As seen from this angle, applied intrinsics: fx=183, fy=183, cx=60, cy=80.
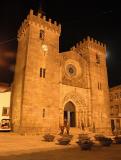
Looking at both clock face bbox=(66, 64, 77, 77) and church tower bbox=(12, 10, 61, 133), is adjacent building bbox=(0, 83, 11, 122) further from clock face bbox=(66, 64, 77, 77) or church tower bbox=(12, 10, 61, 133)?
clock face bbox=(66, 64, 77, 77)

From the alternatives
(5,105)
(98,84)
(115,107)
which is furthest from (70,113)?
(115,107)

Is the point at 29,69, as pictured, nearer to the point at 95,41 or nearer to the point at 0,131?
the point at 0,131

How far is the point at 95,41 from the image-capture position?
1359 inches

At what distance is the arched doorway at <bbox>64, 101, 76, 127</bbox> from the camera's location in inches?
1106

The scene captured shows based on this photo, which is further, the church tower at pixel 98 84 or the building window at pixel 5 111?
the church tower at pixel 98 84

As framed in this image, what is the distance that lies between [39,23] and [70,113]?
14653 mm

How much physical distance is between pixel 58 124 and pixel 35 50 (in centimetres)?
1074

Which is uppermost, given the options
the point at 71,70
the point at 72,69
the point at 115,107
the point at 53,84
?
the point at 72,69

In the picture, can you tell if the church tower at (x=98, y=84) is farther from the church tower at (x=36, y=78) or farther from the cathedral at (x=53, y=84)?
the church tower at (x=36, y=78)

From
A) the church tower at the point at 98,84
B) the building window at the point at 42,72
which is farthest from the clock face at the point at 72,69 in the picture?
the building window at the point at 42,72

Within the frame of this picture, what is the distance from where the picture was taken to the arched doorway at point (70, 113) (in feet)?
92.2

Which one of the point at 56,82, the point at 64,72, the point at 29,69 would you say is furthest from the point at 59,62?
the point at 29,69

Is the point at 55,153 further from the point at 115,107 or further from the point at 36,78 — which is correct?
the point at 115,107

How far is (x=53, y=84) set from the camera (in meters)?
25.9
